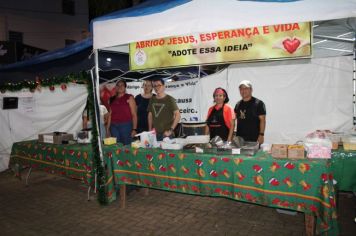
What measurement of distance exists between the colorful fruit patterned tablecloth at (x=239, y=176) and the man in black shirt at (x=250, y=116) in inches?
36.4

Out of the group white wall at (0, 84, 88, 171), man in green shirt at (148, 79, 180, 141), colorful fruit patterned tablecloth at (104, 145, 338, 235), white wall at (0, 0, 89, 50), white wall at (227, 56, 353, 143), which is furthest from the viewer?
white wall at (0, 0, 89, 50)

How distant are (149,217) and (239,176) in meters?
1.50

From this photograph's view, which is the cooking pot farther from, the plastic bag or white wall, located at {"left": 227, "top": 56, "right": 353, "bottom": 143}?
white wall, located at {"left": 227, "top": 56, "right": 353, "bottom": 143}

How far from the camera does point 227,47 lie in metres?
3.72

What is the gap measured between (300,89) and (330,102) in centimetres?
64

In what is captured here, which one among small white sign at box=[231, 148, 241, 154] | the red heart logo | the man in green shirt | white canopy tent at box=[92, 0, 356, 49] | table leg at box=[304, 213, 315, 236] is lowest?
table leg at box=[304, 213, 315, 236]

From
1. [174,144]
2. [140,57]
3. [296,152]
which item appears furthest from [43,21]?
[296,152]

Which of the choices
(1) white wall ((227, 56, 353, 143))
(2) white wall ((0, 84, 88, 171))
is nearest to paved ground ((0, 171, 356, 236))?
(1) white wall ((227, 56, 353, 143))

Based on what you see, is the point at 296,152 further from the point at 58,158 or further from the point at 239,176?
the point at 58,158

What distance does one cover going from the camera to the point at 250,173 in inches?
129

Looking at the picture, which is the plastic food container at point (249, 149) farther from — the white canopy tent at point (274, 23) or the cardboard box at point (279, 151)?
the white canopy tent at point (274, 23)

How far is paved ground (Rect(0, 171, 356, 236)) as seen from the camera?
11.8ft

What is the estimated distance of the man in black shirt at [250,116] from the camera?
4359mm

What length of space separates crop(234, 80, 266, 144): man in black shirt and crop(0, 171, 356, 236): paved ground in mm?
1073
